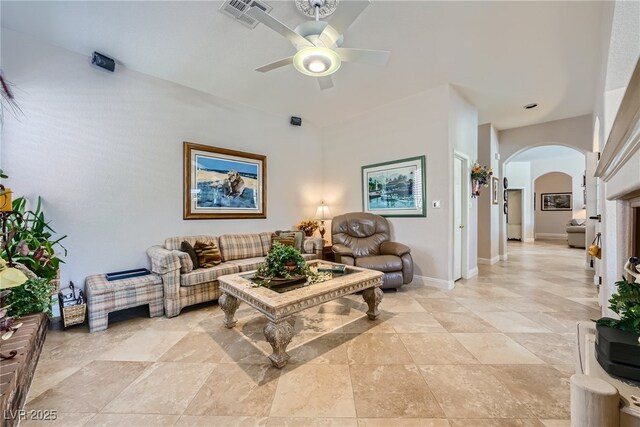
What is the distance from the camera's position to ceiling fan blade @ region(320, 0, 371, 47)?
1.53 m

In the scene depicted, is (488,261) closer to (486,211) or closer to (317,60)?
(486,211)

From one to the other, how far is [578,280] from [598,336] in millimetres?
4169

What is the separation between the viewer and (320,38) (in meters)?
2.02

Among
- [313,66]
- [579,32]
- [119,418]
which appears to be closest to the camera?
[119,418]

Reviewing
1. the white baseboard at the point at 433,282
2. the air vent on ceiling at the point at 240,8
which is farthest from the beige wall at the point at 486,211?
the air vent on ceiling at the point at 240,8

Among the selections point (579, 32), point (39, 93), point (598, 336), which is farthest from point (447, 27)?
point (39, 93)

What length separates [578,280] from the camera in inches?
149

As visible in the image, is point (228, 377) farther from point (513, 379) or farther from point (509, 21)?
point (509, 21)

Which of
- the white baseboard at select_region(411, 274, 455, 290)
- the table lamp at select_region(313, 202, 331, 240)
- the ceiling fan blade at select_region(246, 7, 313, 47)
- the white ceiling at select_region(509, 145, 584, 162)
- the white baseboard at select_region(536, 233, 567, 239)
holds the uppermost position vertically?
the white ceiling at select_region(509, 145, 584, 162)

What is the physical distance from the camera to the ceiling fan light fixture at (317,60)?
5.93ft

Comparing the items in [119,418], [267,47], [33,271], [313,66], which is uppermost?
[267,47]

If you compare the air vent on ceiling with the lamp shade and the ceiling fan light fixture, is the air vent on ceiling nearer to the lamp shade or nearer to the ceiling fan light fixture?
the ceiling fan light fixture

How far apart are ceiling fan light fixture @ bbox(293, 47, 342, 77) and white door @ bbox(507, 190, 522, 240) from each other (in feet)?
33.4

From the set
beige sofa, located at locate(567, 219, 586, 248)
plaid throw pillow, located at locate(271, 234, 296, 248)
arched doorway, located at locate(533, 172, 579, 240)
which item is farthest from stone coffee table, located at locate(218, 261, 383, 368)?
arched doorway, located at locate(533, 172, 579, 240)
